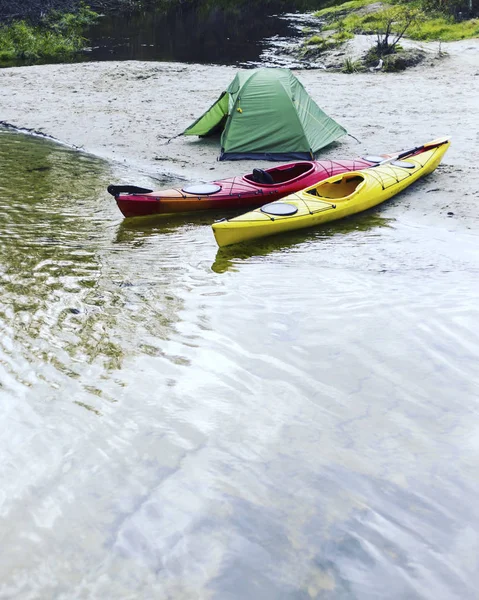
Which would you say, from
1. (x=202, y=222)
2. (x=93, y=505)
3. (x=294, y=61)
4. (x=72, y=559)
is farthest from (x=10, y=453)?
(x=294, y=61)

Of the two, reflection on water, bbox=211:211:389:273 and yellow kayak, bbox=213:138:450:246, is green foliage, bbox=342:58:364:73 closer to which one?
yellow kayak, bbox=213:138:450:246

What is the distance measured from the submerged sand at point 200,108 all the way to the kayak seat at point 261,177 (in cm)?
151

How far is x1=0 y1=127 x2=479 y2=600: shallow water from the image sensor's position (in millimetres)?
2957

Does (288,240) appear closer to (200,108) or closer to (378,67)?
(200,108)

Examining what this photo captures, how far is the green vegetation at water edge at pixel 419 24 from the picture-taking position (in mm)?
22359

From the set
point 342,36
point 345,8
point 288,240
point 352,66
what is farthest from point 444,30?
point 288,240

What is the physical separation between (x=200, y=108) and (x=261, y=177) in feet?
20.3

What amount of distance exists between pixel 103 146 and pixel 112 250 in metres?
5.64

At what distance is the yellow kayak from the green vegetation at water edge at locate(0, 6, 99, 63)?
57.6 feet

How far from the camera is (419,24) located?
23.6 meters

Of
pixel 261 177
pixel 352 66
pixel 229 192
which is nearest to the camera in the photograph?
pixel 229 192

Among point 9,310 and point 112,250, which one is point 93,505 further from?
point 112,250

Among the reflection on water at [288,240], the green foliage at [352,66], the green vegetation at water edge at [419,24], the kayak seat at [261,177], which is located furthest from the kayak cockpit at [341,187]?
the green vegetation at water edge at [419,24]

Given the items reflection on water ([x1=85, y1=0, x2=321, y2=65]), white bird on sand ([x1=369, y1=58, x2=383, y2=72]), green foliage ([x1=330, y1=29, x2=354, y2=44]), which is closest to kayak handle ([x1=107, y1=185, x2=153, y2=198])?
white bird on sand ([x1=369, y1=58, x2=383, y2=72])
